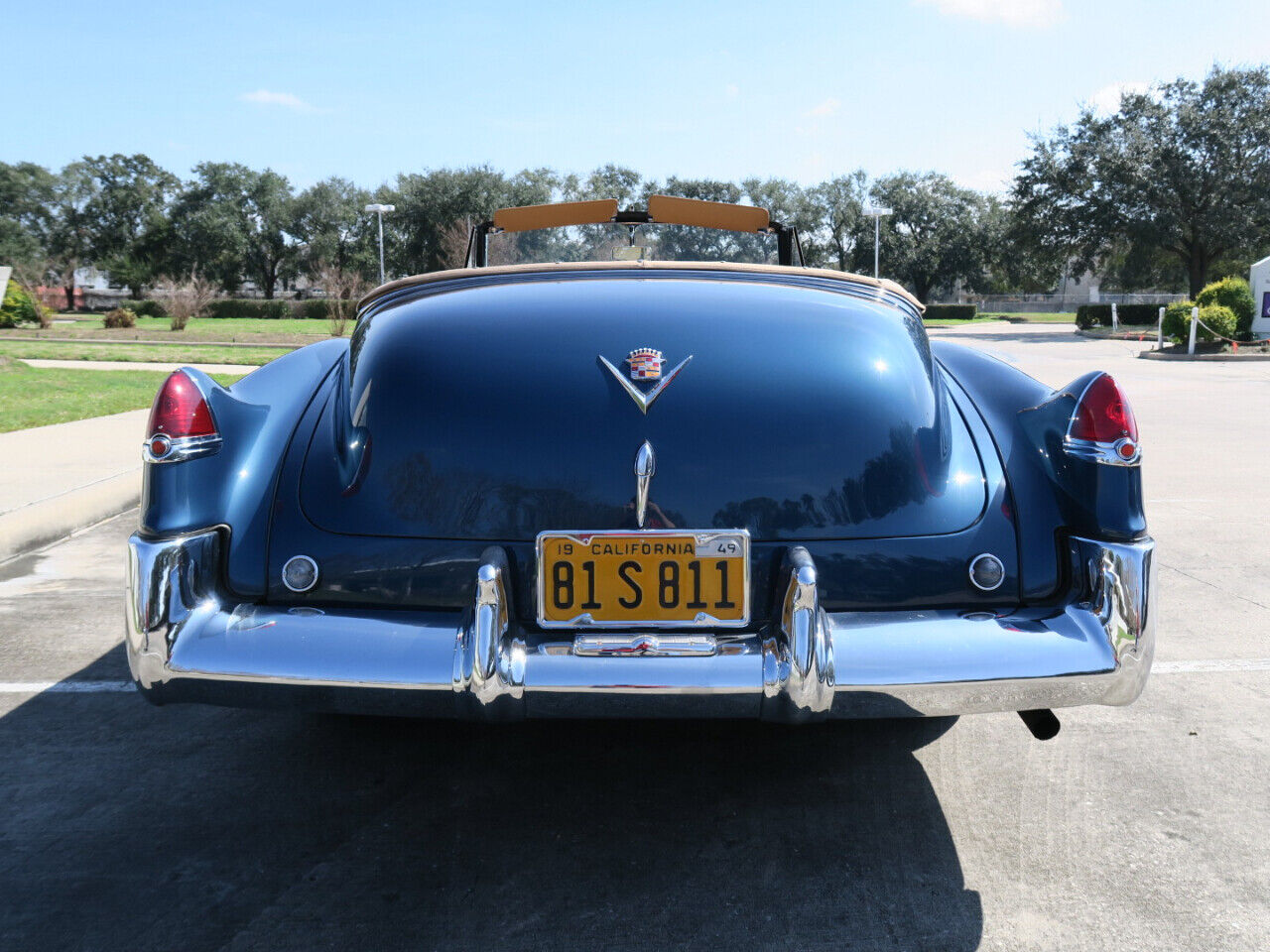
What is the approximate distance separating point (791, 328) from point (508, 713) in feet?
3.76

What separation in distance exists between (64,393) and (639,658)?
39.4 ft

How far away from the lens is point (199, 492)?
2555 millimetres

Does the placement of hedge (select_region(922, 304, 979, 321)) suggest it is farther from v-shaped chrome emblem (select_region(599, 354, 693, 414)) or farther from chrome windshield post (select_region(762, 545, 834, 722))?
chrome windshield post (select_region(762, 545, 834, 722))

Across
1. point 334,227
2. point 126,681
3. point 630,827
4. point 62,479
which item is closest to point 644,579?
point 630,827

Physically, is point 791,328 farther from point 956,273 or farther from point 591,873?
point 956,273

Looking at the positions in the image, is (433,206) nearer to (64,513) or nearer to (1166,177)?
(1166,177)

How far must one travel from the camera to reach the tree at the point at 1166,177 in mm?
38688

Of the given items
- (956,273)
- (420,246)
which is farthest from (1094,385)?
(956,273)

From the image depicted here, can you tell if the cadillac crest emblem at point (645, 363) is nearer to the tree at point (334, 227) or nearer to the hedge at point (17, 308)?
the hedge at point (17, 308)

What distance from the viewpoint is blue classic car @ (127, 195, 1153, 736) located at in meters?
2.24

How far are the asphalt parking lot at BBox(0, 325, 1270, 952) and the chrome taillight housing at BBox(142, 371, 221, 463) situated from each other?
0.91m

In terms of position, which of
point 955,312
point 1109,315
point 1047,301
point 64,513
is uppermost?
point 1047,301

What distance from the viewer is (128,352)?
22047 millimetres

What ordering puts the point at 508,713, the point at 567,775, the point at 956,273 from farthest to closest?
the point at 956,273
the point at 567,775
the point at 508,713
